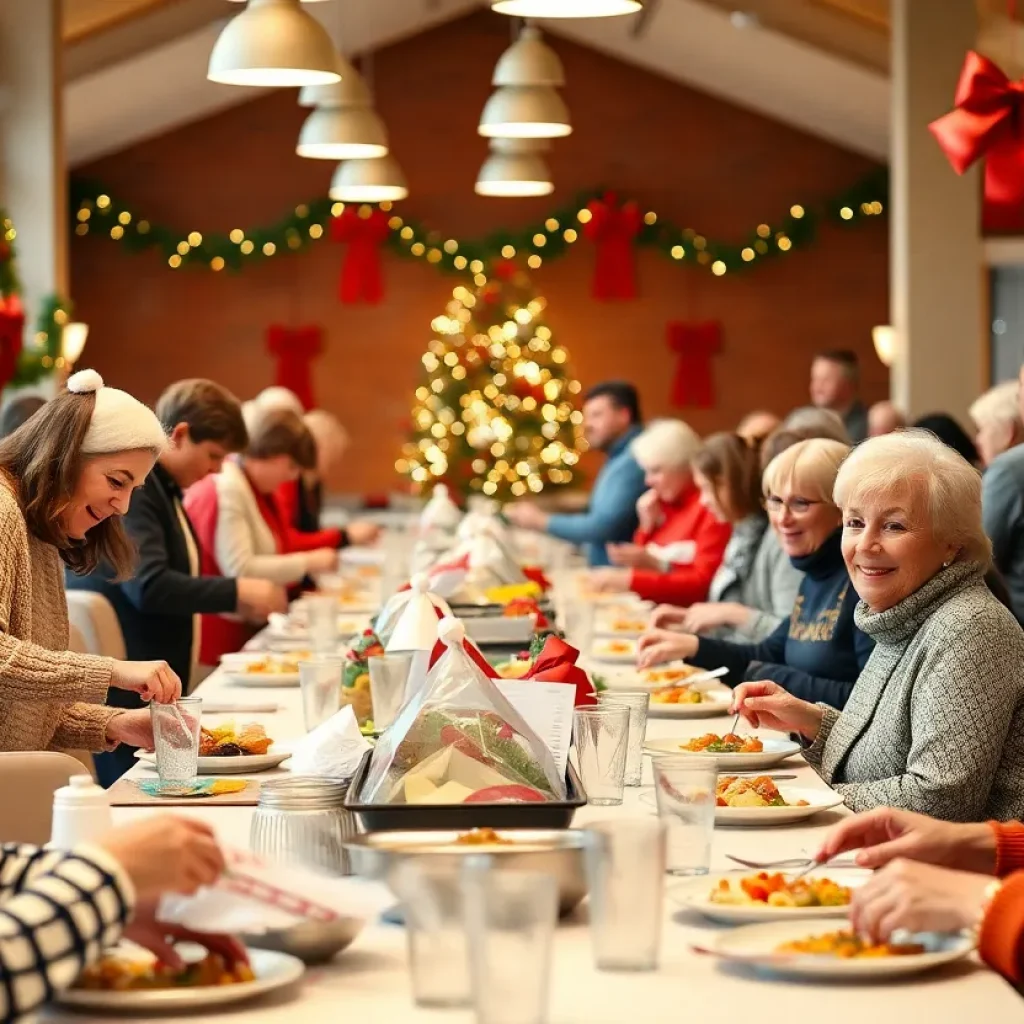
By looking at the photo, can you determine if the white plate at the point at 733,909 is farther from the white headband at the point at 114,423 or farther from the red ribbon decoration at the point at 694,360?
the red ribbon decoration at the point at 694,360

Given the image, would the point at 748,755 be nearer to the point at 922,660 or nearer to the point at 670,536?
the point at 922,660

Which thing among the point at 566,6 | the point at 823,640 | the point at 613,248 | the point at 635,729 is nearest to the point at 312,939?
the point at 635,729

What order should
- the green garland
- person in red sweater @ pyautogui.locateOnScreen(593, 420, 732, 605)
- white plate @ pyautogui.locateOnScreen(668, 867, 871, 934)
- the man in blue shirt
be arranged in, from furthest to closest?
the green garland < the man in blue shirt < person in red sweater @ pyautogui.locateOnScreen(593, 420, 732, 605) < white plate @ pyautogui.locateOnScreen(668, 867, 871, 934)

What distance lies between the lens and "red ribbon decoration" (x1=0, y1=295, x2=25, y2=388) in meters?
8.52

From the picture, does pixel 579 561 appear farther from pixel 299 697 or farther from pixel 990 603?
pixel 990 603

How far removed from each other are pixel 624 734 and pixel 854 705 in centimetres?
56

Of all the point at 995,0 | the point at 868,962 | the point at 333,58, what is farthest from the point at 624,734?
the point at 995,0

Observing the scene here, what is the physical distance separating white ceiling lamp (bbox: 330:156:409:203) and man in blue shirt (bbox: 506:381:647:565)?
158 centimetres

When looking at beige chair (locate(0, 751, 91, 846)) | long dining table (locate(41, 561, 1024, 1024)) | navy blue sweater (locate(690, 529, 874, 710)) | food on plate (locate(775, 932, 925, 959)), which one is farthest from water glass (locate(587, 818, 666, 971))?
navy blue sweater (locate(690, 529, 874, 710))

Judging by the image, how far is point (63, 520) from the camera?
9.70 feet

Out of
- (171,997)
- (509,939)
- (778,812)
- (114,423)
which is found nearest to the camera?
(509,939)

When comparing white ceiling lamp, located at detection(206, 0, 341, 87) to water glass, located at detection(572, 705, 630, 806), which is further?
white ceiling lamp, located at detection(206, 0, 341, 87)

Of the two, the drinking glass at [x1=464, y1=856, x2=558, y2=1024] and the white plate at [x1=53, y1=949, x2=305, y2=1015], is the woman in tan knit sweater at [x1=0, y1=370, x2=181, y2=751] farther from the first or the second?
the drinking glass at [x1=464, y1=856, x2=558, y2=1024]

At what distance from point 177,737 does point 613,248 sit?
1206cm
